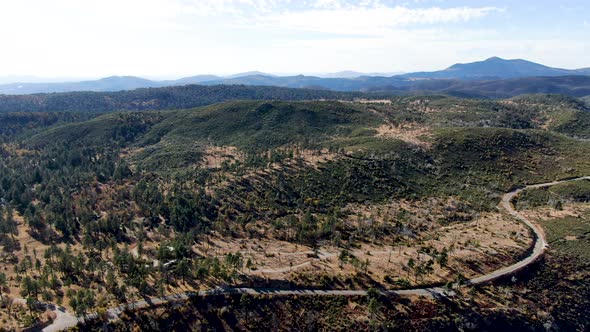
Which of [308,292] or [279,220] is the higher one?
[279,220]

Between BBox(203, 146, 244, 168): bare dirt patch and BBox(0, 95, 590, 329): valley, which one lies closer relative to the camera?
BBox(0, 95, 590, 329): valley

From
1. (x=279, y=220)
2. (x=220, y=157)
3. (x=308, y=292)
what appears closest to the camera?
(x=308, y=292)

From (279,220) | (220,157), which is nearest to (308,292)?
(279,220)

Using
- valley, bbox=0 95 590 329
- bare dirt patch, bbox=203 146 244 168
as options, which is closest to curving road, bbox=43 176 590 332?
valley, bbox=0 95 590 329

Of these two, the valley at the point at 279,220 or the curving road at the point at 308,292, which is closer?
the curving road at the point at 308,292

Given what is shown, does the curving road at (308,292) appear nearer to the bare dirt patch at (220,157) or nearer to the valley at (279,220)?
the valley at (279,220)

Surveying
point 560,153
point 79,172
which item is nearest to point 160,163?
point 79,172

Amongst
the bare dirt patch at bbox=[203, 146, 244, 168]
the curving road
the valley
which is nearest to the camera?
the curving road

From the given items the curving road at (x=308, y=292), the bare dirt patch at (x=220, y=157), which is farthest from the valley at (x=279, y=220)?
the bare dirt patch at (x=220, y=157)

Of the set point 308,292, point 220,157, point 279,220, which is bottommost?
point 308,292

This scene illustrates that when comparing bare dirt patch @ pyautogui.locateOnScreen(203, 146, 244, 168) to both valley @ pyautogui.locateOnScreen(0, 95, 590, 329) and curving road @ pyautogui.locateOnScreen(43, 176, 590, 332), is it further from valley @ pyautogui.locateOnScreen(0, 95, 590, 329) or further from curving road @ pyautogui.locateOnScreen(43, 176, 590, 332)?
curving road @ pyautogui.locateOnScreen(43, 176, 590, 332)

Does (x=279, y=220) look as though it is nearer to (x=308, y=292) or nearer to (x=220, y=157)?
(x=308, y=292)
